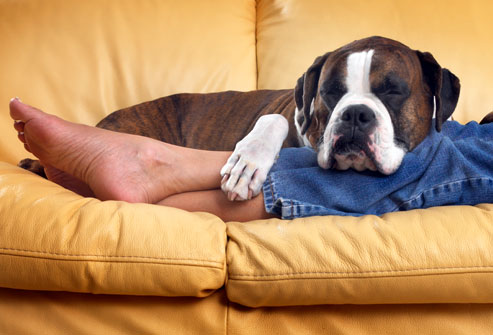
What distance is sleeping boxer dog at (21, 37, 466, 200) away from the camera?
4.09 feet

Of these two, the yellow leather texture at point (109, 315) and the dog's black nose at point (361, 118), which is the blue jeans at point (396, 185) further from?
the yellow leather texture at point (109, 315)

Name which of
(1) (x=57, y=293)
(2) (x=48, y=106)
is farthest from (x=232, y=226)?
(2) (x=48, y=106)

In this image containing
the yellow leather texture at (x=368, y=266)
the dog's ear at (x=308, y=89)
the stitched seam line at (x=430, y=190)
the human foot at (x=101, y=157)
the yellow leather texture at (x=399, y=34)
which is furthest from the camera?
the yellow leather texture at (x=399, y=34)

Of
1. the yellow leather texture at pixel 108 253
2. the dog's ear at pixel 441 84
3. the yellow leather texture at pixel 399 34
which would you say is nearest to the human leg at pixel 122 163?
the yellow leather texture at pixel 108 253

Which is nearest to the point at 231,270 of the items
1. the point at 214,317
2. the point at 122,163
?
the point at 214,317

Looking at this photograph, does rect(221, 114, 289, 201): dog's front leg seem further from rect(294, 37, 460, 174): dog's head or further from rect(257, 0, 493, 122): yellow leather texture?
rect(257, 0, 493, 122): yellow leather texture

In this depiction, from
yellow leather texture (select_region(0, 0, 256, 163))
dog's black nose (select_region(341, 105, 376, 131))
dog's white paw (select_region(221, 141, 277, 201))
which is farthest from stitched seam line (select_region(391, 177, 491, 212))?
yellow leather texture (select_region(0, 0, 256, 163))

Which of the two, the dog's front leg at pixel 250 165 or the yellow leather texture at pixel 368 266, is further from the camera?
the dog's front leg at pixel 250 165

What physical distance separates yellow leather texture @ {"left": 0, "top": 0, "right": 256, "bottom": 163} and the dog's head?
646 mm

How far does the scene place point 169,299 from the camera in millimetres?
970

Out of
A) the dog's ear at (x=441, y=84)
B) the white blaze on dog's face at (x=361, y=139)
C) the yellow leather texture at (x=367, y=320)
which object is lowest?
the yellow leather texture at (x=367, y=320)

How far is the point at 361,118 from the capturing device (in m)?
1.29

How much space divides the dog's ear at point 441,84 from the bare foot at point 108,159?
654 mm

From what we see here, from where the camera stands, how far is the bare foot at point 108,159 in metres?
1.23
